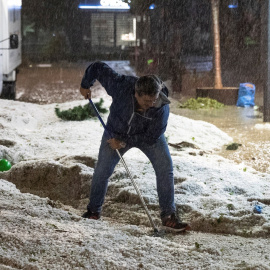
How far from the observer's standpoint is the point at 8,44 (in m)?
14.6

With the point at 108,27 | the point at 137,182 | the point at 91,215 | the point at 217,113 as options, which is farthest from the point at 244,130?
the point at 108,27

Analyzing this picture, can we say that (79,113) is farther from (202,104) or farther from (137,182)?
(202,104)

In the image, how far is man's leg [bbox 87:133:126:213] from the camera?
5.51 meters

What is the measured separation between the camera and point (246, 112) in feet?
46.3

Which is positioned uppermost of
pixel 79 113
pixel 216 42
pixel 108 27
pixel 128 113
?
pixel 108 27

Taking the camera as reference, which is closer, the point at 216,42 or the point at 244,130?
the point at 244,130

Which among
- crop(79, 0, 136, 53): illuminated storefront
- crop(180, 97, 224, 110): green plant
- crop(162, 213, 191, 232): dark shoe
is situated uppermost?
crop(79, 0, 136, 53): illuminated storefront

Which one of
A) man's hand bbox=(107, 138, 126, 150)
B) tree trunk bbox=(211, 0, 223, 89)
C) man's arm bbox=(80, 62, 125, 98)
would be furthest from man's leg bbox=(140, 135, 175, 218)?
tree trunk bbox=(211, 0, 223, 89)

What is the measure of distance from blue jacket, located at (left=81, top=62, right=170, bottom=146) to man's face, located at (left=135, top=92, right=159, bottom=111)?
0.27 ft

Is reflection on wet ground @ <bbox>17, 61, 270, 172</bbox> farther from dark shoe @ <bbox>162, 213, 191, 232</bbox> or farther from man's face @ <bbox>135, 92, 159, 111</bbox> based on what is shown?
A: man's face @ <bbox>135, 92, 159, 111</bbox>

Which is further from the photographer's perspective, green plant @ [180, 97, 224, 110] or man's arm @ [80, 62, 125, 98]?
green plant @ [180, 97, 224, 110]

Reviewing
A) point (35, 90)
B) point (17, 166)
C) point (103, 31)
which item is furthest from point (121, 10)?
point (17, 166)

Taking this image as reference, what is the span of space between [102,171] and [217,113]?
8.84 meters

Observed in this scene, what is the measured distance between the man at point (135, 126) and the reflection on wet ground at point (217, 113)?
3184mm
